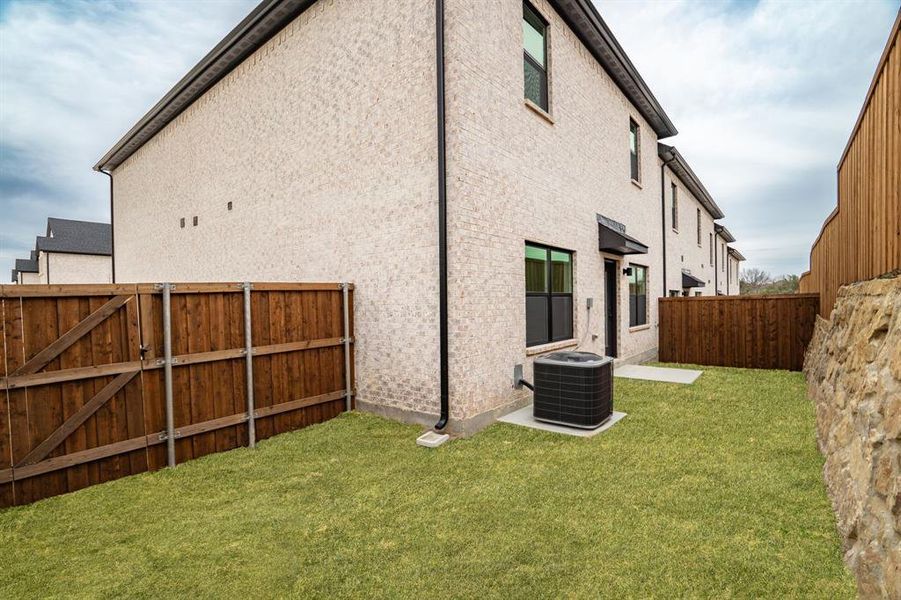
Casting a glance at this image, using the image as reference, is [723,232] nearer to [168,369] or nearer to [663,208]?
[663,208]

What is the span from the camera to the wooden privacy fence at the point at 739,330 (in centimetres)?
992

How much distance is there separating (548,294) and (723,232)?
24869mm

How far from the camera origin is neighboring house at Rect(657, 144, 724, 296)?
14336 millimetres

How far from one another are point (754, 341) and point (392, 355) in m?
9.61

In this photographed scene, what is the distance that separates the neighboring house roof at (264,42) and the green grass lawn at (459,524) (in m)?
7.85

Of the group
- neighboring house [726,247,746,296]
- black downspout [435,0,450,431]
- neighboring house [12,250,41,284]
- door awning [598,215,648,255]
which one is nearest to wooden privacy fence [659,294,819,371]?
door awning [598,215,648,255]

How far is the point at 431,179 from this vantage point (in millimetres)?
5738

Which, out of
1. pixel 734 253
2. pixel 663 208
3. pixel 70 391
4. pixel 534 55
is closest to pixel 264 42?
pixel 534 55

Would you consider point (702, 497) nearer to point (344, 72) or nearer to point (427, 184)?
point (427, 184)

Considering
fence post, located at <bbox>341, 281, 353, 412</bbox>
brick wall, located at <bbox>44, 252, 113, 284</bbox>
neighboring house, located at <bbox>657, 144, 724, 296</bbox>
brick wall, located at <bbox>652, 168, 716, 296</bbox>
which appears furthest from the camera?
brick wall, located at <bbox>44, 252, 113, 284</bbox>

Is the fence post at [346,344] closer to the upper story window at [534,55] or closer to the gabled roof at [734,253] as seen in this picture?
the upper story window at [534,55]

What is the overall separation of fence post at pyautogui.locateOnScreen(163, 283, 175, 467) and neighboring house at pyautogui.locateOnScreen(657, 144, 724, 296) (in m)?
14.1

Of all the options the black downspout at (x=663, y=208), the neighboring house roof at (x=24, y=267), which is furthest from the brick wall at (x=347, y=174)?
the neighboring house roof at (x=24, y=267)

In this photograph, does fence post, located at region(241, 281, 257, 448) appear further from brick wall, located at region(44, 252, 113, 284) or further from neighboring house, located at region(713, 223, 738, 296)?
brick wall, located at region(44, 252, 113, 284)
